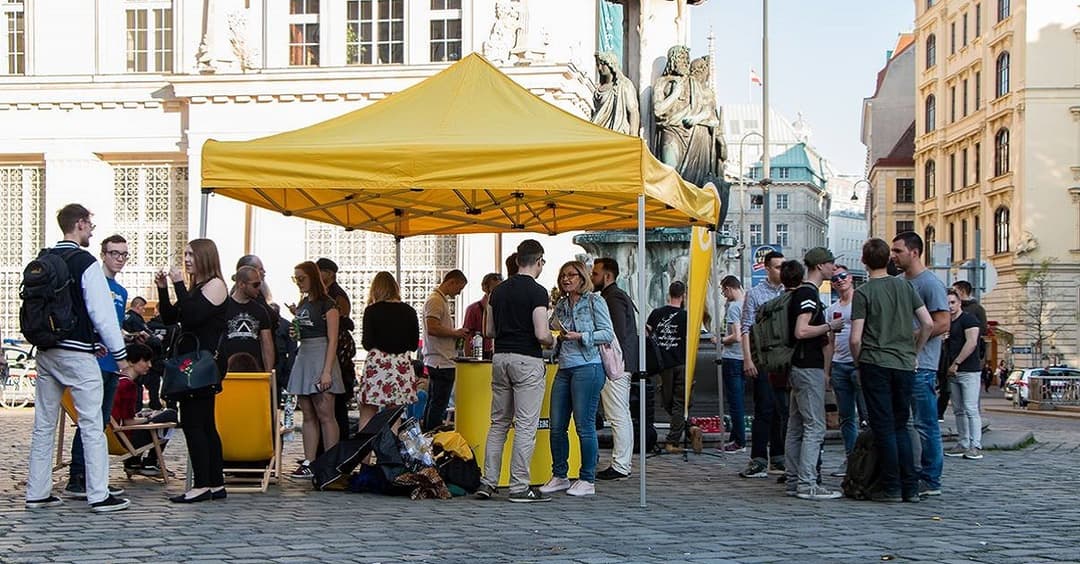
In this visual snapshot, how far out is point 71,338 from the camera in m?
9.88

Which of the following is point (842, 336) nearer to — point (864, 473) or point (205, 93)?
point (864, 473)

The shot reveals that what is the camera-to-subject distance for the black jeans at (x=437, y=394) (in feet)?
46.9

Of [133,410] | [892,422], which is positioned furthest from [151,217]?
[892,422]

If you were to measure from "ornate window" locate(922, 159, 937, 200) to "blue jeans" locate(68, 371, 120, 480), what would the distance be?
69837 mm

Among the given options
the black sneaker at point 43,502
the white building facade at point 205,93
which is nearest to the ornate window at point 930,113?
the white building facade at point 205,93

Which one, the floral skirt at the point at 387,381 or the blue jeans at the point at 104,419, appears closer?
the blue jeans at the point at 104,419

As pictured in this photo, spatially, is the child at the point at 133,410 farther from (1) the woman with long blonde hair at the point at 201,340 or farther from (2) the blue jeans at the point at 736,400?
(2) the blue jeans at the point at 736,400

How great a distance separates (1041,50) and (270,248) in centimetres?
3870

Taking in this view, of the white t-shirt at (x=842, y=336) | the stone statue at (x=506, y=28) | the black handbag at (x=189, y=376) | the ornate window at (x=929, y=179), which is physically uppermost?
the stone statue at (x=506, y=28)

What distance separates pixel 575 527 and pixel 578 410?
1.75m

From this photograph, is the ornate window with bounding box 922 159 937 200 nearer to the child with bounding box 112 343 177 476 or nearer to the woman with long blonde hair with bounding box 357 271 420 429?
the woman with long blonde hair with bounding box 357 271 420 429

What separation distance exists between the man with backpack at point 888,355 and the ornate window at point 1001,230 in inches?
2216

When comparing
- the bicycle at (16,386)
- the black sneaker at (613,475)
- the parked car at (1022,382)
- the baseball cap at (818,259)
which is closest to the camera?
the baseball cap at (818,259)

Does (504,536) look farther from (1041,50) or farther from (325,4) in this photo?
(1041,50)
